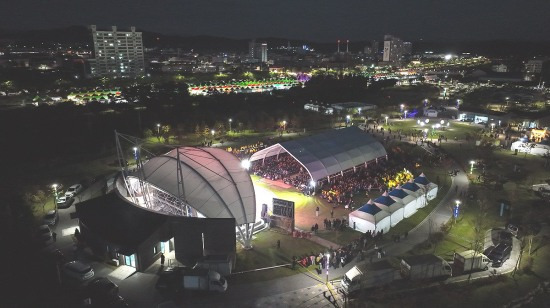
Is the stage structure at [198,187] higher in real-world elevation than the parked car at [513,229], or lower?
higher

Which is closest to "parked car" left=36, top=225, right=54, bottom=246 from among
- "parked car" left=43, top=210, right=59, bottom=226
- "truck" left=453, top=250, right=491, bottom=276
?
"parked car" left=43, top=210, right=59, bottom=226

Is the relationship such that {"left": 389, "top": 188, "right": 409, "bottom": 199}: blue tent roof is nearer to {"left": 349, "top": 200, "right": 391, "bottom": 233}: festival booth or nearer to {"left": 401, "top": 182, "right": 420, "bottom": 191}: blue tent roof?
{"left": 401, "top": 182, "right": 420, "bottom": 191}: blue tent roof

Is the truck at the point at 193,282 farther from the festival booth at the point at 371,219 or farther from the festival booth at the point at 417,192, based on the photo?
the festival booth at the point at 417,192

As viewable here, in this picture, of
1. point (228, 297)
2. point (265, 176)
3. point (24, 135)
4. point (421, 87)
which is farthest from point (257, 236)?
point (421, 87)

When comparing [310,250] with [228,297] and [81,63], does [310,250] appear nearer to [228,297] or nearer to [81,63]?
[228,297]

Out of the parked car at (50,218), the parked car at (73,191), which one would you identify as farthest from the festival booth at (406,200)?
the parked car at (73,191)

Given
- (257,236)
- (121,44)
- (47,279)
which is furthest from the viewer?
(121,44)
